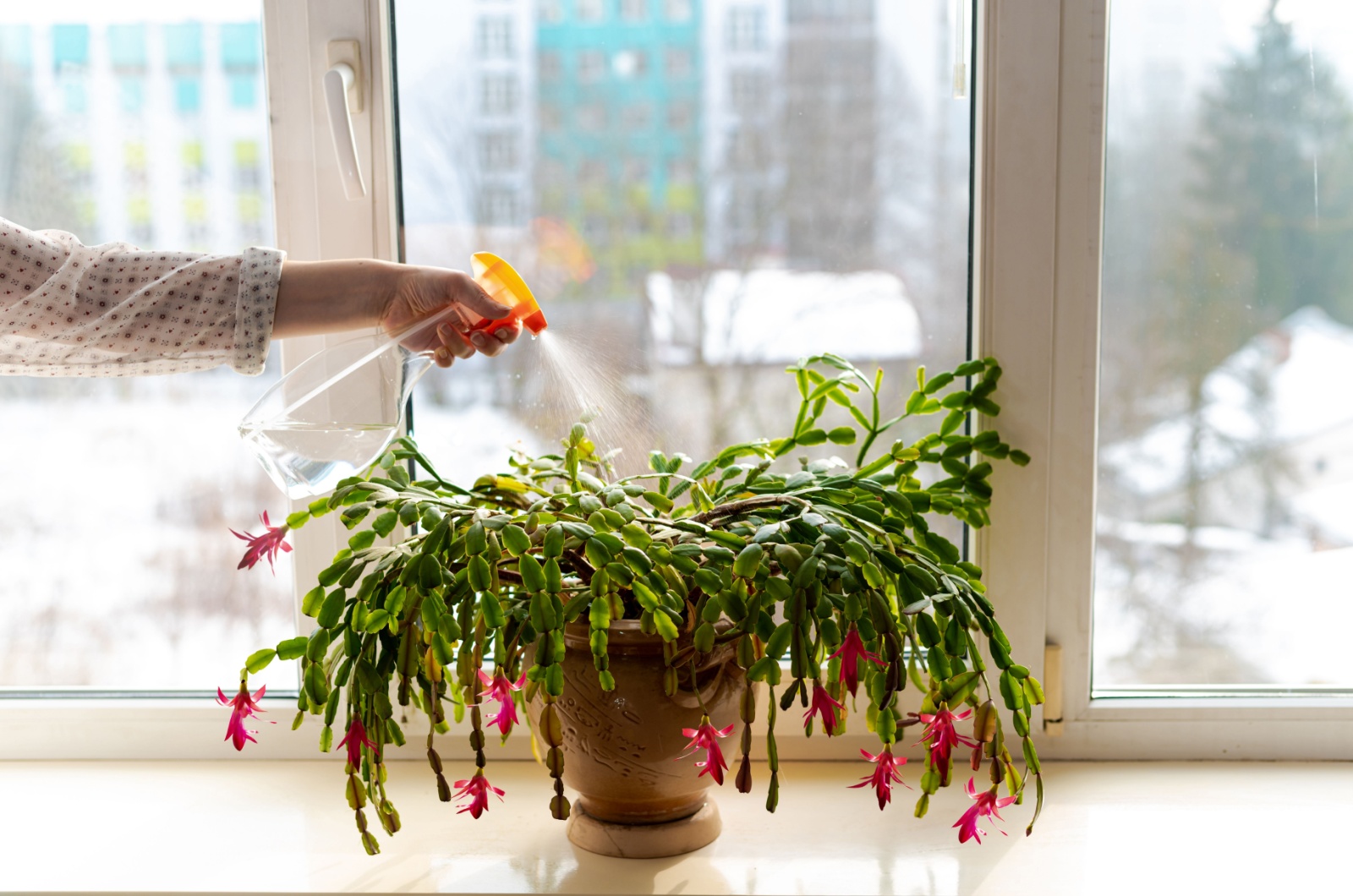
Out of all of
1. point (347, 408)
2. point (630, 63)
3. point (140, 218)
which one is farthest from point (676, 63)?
point (140, 218)

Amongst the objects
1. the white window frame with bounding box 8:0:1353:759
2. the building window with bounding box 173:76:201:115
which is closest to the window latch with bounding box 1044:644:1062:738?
the white window frame with bounding box 8:0:1353:759

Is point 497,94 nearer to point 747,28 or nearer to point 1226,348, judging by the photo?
point 747,28

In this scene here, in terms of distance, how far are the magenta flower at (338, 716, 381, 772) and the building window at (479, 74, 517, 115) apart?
26.9 inches

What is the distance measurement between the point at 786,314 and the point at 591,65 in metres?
0.35

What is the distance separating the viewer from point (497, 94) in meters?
1.20

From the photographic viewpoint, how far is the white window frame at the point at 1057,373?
1.15 m

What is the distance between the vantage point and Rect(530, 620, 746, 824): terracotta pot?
926 mm

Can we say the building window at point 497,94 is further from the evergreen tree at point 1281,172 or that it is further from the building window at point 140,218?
the evergreen tree at point 1281,172

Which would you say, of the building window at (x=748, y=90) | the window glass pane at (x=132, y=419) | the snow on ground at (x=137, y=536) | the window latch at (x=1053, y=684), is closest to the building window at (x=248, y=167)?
the window glass pane at (x=132, y=419)

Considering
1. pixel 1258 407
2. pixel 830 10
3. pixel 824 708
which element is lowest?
pixel 824 708

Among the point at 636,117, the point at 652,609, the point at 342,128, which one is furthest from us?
the point at 636,117

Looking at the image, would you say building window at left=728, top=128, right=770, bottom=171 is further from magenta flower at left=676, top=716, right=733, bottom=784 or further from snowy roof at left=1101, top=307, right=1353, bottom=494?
magenta flower at left=676, top=716, right=733, bottom=784

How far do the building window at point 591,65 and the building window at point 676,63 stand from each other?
70 mm

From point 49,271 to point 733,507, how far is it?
0.60m
